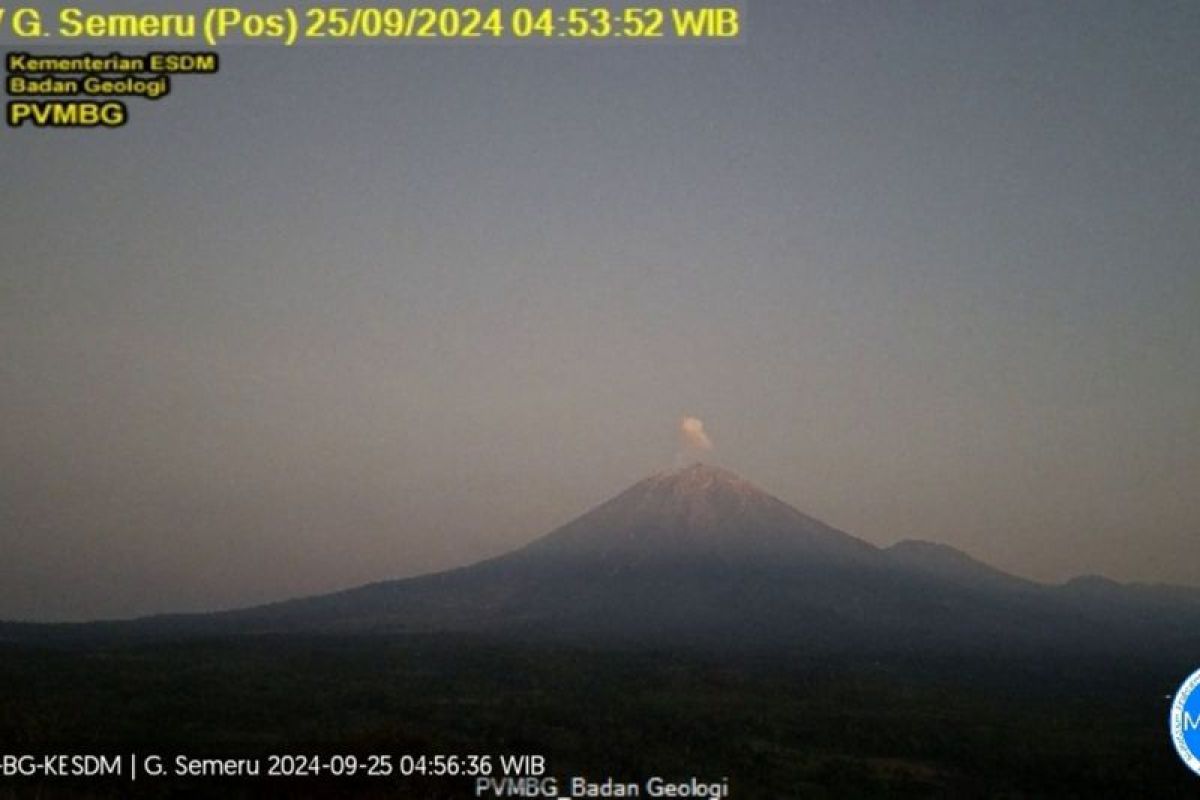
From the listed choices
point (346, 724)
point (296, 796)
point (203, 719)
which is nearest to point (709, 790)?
point (296, 796)

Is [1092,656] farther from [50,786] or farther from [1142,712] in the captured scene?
[50,786]

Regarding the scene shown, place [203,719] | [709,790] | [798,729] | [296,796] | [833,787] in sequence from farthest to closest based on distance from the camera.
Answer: [798,729], [203,719], [833,787], [709,790], [296,796]

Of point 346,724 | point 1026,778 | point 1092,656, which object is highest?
point 346,724

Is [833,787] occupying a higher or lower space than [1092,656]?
higher

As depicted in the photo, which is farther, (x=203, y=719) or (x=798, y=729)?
(x=798, y=729)

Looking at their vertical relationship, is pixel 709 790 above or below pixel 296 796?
below

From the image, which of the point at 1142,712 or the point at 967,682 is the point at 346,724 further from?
the point at 967,682

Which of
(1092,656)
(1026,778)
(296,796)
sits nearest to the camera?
(296,796)

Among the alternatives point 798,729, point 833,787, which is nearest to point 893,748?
point 798,729

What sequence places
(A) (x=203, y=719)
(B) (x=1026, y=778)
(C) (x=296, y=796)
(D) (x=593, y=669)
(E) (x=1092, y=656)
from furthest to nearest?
(E) (x=1092, y=656) < (D) (x=593, y=669) < (A) (x=203, y=719) < (B) (x=1026, y=778) < (C) (x=296, y=796)
